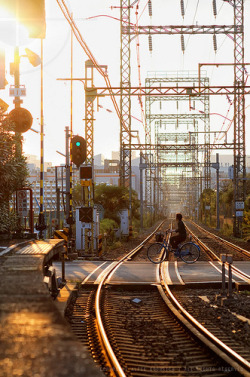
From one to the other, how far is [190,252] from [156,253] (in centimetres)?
122

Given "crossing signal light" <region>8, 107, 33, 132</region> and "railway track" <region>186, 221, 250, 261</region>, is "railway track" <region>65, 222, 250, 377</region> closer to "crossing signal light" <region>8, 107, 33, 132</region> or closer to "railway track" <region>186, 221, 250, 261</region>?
"crossing signal light" <region>8, 107, 33, 132</region>

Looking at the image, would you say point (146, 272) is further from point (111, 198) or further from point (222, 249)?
point (111, 198)

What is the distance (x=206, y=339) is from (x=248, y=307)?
2.95m

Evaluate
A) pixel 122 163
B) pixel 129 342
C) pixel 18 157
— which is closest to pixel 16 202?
pixel 18 157

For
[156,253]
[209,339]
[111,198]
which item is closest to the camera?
[209,339]

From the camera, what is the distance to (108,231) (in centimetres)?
3300

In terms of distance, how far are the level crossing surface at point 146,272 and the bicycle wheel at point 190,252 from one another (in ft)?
0.72

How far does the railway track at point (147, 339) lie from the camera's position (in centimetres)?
622

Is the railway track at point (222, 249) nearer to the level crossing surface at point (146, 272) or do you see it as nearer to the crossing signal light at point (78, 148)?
the level crossing surface at point (146, 272)

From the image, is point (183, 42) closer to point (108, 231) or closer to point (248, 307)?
point (108, 231)

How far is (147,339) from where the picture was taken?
782cm

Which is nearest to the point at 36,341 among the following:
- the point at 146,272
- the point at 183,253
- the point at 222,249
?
the point at 146,272

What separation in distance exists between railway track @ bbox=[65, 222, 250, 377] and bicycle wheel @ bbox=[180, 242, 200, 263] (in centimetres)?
623

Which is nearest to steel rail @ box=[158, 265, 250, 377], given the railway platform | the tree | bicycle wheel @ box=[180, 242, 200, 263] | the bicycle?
the railway platform
